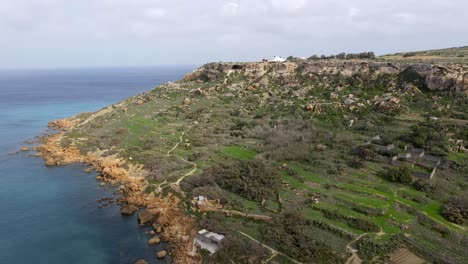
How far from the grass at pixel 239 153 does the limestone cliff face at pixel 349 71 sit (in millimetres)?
32480

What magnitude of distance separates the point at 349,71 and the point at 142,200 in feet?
165

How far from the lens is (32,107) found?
4230 inches

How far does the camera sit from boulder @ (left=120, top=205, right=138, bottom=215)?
35.2 meters

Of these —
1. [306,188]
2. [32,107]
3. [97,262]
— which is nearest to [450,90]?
[306,188]

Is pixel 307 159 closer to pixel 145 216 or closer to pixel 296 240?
pixel 296 240

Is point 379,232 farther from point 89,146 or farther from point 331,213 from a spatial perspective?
point 89,146

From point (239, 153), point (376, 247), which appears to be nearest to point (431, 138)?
point (376, 247)

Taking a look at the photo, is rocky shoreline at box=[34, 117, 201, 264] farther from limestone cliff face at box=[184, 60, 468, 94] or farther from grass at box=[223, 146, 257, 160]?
limestone cliff face at box=[184, 60, 468, 94]

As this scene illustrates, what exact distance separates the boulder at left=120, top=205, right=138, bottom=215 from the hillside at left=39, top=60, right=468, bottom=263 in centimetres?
85

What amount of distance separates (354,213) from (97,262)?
72.6 ft

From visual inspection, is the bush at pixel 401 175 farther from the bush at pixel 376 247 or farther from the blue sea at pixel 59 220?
the blue sea at pixel 59 220

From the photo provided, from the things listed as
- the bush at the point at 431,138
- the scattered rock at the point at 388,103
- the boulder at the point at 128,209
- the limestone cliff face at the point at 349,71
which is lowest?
the boulder at the point at 128,209

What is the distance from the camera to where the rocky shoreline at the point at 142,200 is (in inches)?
1150

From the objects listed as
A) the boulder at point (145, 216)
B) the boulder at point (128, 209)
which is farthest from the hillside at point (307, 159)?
the boulder at point (145, 216)
